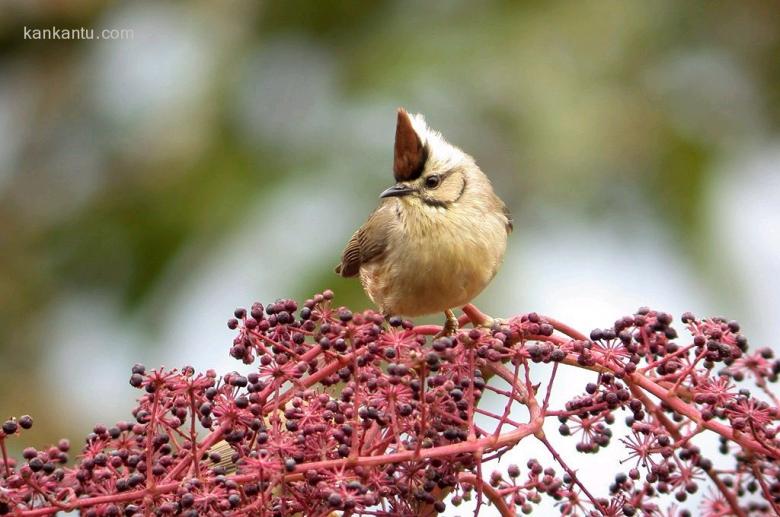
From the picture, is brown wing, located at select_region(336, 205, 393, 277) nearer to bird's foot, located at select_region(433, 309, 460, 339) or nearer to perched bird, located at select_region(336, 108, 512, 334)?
perched bird, located at select_region(336, 108, 512, 334)

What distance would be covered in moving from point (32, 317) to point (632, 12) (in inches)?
164

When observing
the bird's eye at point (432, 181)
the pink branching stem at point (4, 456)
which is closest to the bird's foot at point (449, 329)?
the bird's eye at point (432, 181)

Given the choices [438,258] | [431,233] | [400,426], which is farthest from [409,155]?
[400,426]

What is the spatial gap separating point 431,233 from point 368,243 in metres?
0.42

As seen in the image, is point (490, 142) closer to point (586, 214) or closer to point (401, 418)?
point (586, 214)

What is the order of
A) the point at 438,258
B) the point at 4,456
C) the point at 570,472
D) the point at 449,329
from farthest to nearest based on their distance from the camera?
the point at 438,258, the point at 449,329, the point at 570,472, the point at 4,456

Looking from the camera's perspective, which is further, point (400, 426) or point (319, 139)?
point (319, 139)

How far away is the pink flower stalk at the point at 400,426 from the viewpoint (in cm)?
269

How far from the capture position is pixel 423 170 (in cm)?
454

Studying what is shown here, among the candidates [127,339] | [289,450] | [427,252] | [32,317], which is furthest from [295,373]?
[32,317]

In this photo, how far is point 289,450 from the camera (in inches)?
106

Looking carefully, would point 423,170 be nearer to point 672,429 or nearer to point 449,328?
point 449,328

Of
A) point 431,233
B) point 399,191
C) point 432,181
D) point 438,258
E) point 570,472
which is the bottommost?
point 570,472

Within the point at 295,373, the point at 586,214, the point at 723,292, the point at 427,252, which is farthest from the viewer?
the point at 586,214
